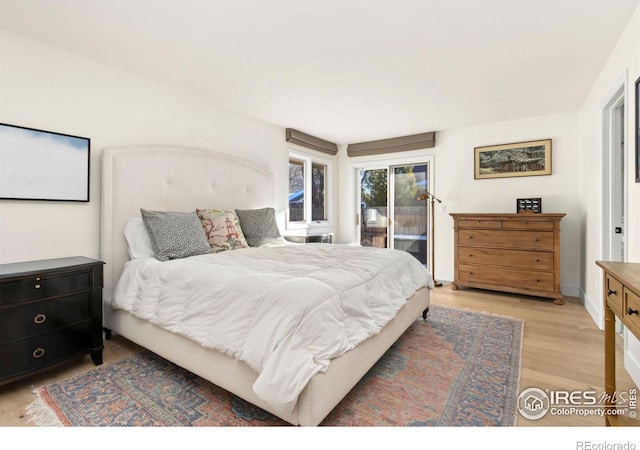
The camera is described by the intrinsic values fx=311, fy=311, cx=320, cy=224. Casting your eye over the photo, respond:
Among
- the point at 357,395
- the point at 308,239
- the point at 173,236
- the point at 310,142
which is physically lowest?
the point at 357,395

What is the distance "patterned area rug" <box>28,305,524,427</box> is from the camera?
5.18ft

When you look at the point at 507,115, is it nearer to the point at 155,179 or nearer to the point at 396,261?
the point at 396,261

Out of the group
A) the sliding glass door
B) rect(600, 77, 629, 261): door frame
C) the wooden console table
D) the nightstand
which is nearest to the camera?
the wooden console table

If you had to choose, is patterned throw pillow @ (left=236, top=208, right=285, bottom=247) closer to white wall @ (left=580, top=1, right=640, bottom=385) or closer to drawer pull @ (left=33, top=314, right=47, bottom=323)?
drawer pull @ (left=33, top=314, right=47, bottom=323)

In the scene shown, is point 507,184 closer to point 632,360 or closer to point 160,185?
point 632,360

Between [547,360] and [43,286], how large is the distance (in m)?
3.37

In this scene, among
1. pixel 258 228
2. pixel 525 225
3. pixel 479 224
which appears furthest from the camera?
pixel 479 224

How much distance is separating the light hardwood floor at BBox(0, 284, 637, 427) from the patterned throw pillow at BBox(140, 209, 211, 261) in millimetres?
819

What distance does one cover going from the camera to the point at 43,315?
191cm

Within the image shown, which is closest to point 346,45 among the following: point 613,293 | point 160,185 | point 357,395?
point 160,185

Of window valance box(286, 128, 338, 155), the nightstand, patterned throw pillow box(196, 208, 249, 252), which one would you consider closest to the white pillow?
patterned throw pillow box(196, 208, 249, 252)

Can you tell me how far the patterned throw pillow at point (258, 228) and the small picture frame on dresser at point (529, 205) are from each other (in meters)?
3.10

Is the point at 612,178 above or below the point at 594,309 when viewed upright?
above

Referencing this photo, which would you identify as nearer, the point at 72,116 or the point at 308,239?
the point at 72,116
